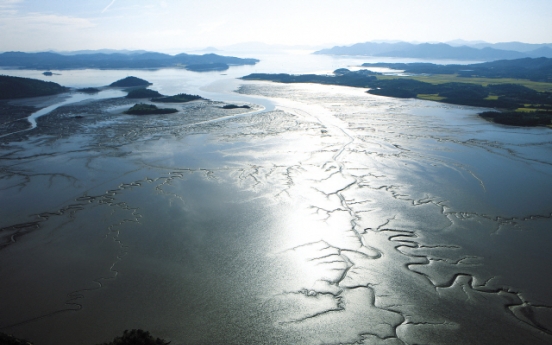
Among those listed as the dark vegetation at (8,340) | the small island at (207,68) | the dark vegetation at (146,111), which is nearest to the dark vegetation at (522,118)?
the dark vegetation at (146,111)

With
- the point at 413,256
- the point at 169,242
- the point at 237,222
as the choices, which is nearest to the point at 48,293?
the point at 169,242

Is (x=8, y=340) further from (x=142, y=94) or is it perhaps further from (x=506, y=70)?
(x=506, y=70)

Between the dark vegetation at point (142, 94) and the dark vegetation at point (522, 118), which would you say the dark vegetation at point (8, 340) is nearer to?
the dark vegetation at point (522, 118)

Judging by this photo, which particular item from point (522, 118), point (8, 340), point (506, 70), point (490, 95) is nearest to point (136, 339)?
point (8, 340)

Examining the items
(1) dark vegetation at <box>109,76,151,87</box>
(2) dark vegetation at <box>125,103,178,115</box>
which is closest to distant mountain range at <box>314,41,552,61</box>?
(1) dark vegetation at <box>109,76,151,87</box>

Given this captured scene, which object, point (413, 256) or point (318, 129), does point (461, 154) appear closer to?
point (318, 129)
